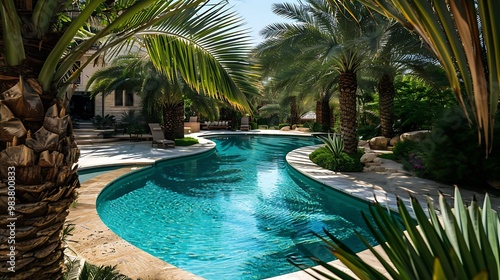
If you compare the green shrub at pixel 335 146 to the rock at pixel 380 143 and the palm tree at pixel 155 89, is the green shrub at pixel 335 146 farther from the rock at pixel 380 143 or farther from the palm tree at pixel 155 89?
the palm tree at pixel 155 89

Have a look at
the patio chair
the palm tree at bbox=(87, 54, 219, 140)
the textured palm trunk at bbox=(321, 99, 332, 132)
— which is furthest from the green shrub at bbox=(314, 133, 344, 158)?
the patio chair

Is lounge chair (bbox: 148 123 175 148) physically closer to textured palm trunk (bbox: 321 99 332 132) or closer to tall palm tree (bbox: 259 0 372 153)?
tall palm tree (bbox: 259 0 372 153)

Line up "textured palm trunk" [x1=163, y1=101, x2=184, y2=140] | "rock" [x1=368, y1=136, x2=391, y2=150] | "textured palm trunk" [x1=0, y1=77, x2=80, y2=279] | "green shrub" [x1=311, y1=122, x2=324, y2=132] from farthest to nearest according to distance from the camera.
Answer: "green shrub" [x1=311, y1=122, x2=324, y2=132] < "textured palm trunk" [x1=163, y1=101, x2=184, y2=140] < "rock" [x1=368, y1=136, x2=391, y2=150] < "textured palm trunk" [x1=0, y1=77, x2=80, y2=279]

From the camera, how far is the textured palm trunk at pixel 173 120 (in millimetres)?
19062

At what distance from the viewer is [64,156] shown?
2.21 meters

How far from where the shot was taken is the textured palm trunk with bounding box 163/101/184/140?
1906cm

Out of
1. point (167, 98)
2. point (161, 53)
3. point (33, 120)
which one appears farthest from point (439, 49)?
point (167, 98)

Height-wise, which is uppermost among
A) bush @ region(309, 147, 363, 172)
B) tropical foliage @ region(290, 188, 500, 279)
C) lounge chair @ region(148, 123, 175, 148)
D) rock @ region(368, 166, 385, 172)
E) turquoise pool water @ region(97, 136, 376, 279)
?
tropical foliage @ region(290, 188, 500, 279)

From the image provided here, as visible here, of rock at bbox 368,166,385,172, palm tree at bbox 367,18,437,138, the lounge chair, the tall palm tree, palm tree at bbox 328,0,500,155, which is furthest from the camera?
the lounge chair

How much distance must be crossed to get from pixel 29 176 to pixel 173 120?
1756 centimetres

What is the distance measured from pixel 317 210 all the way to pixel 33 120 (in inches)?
257

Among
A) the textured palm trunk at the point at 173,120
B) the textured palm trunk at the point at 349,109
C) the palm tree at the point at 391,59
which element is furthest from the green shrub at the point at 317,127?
the textured palm trunk at the point at 349,109

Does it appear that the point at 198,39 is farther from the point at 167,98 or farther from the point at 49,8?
the point at 167,98

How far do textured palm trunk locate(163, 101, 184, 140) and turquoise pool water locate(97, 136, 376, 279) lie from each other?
7612 millimetres
